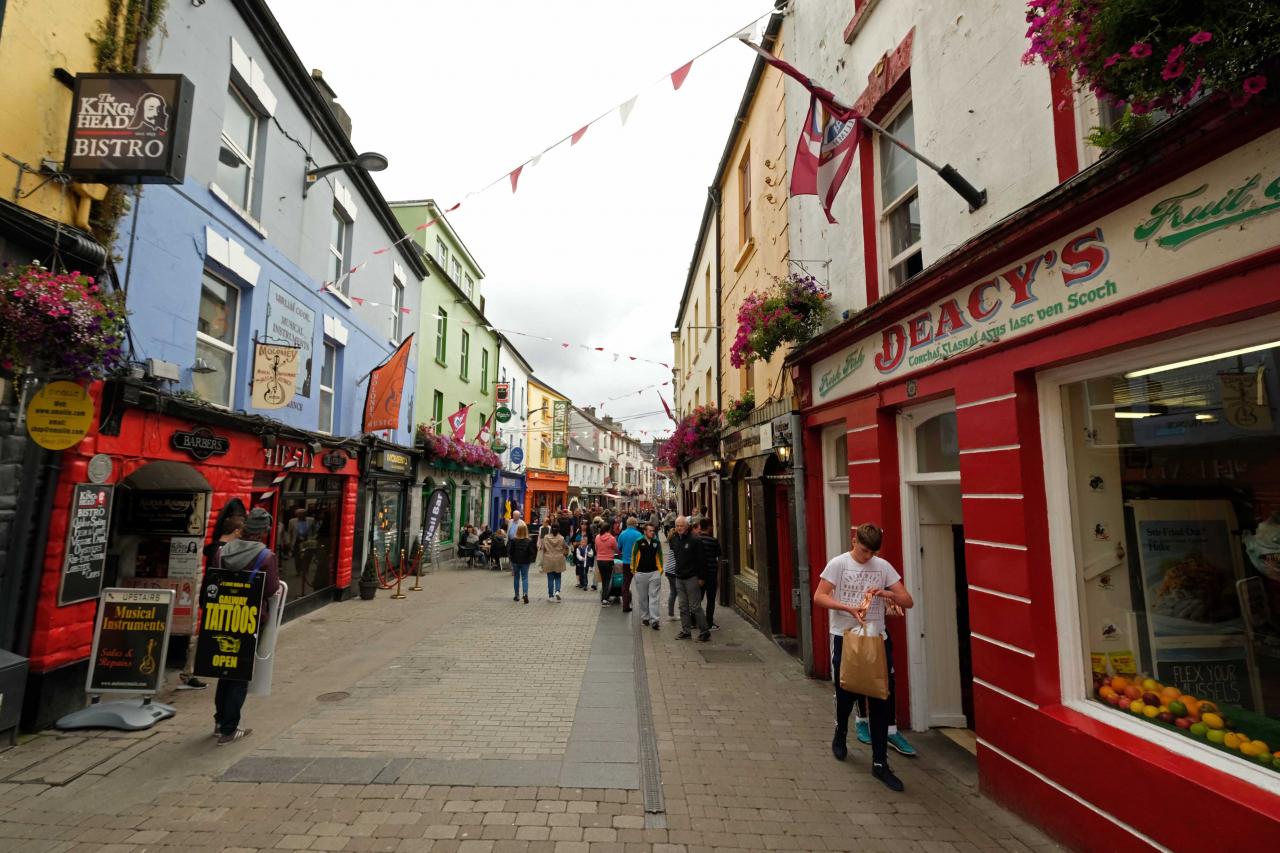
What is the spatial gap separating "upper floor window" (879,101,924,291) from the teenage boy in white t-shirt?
278cm

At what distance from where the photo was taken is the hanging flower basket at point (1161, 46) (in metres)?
2.35

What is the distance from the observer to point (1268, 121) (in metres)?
2.58

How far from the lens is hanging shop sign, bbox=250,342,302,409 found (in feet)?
27.0

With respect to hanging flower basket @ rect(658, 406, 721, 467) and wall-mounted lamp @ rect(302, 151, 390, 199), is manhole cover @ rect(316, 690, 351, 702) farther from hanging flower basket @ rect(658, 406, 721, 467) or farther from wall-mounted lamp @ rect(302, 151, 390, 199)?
hanging flower basket @ rect(658, 406, 721, 467)

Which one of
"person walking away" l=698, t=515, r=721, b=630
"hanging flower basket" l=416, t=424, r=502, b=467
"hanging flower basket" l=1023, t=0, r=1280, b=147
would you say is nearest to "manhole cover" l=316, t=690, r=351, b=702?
"person walking away" l=698, t=515, r=721, b=630

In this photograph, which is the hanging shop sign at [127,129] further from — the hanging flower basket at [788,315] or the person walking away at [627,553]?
the person walking away at [627,553]

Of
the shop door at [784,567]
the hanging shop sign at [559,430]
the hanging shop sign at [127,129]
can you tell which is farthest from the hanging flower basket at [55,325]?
the hanging shop sign at [559,430]

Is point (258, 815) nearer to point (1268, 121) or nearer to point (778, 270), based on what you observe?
point (1268, 121)

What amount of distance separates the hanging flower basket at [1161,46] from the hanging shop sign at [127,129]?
6409mm

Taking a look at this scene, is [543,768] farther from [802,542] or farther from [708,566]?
[708,566]

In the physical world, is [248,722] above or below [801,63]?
below

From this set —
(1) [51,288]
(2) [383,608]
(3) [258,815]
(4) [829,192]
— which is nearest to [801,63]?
(4) [829,192]

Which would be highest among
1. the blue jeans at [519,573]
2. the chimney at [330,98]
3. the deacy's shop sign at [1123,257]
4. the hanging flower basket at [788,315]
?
the chimney at [330,98]

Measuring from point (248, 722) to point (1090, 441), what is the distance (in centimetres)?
697
